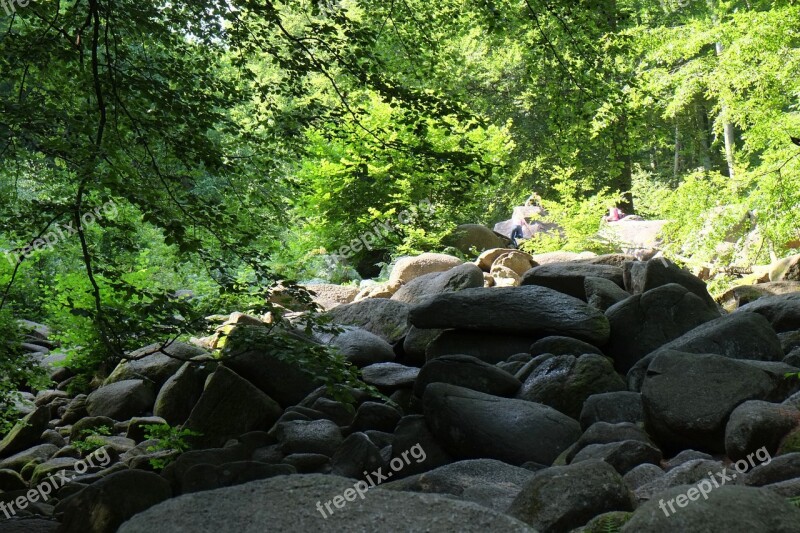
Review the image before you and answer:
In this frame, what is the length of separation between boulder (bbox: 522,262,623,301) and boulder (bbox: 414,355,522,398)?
3.02 metres

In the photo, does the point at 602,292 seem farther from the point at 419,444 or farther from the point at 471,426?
the point at 419,444

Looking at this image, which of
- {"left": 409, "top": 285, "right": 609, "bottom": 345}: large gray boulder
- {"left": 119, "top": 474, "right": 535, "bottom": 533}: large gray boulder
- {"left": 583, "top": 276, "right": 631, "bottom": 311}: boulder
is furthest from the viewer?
{"left": 583, "top": 276, "right": 631, "bottom": 311}: boulder

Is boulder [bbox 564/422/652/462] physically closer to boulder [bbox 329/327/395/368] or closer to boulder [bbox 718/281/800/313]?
boulder [bbox 329/327/395/368]

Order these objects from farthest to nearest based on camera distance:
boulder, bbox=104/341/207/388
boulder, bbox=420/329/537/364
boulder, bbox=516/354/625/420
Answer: boulder, bbox=104/341/207/388, boulder, bbox=420/329/537/364, boulder, bbox=516/354/625/420

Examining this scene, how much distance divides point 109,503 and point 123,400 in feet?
15.5

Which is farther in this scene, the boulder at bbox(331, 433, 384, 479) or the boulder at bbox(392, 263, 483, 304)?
the boulder at bbox(392, 263, 483, 304)

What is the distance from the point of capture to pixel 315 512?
3424 millimetres

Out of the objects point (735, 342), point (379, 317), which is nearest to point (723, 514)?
point (735, 342)

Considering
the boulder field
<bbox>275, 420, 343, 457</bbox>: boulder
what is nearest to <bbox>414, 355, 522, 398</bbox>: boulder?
the boulder field

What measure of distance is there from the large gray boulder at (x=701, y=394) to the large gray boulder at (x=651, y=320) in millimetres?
2277

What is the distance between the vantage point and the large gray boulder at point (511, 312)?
9148mm

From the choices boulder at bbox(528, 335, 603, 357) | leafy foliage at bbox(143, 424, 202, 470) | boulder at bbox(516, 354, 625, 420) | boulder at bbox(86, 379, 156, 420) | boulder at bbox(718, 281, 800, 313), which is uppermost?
boulder at bbox(86, 379, 156, 420)

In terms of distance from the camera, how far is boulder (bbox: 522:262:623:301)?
10.8 meters

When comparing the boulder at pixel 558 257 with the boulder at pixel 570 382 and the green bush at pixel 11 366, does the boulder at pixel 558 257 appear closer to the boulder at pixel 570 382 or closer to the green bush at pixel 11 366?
the boulder at pixel 570 382
